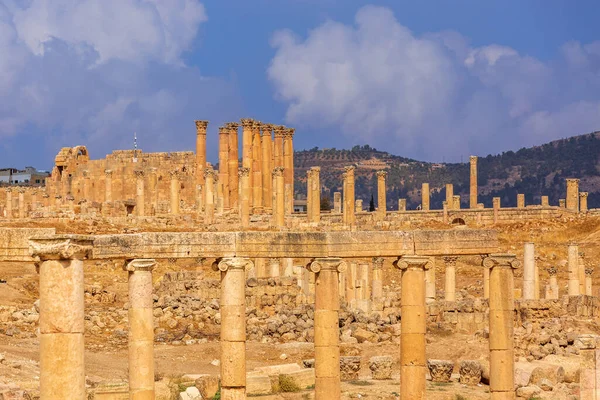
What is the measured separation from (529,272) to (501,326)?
1867 cm

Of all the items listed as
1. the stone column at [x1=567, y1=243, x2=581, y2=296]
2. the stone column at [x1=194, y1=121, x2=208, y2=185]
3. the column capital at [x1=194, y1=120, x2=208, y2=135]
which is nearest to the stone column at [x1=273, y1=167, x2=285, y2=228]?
the stone column at [x1=194, y1=121, x2=208, y2=185]

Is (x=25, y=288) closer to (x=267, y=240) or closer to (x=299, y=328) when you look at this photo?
(x=299, y=328)

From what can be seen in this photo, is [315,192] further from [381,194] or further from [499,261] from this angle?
[499,261]

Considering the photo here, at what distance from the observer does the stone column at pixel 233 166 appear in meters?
65.6

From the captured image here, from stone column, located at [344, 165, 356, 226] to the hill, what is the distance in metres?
94.4

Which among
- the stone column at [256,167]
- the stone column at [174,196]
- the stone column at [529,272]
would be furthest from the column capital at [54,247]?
the stone column at [256,167]

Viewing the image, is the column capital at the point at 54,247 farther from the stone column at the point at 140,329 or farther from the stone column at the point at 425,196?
the stone column at the point at 425,196

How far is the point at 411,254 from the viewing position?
18.2m

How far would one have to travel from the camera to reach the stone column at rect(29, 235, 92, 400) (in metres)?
13.2

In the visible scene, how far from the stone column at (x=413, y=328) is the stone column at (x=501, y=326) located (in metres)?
1.07

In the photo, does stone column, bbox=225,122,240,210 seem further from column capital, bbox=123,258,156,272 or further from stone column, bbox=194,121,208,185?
column capital, bbox=123,258,156,272

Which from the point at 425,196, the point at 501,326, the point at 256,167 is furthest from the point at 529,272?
the point at 425,196

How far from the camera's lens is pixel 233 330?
17406 millimetres

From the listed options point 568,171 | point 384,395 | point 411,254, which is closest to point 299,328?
point 384,395
